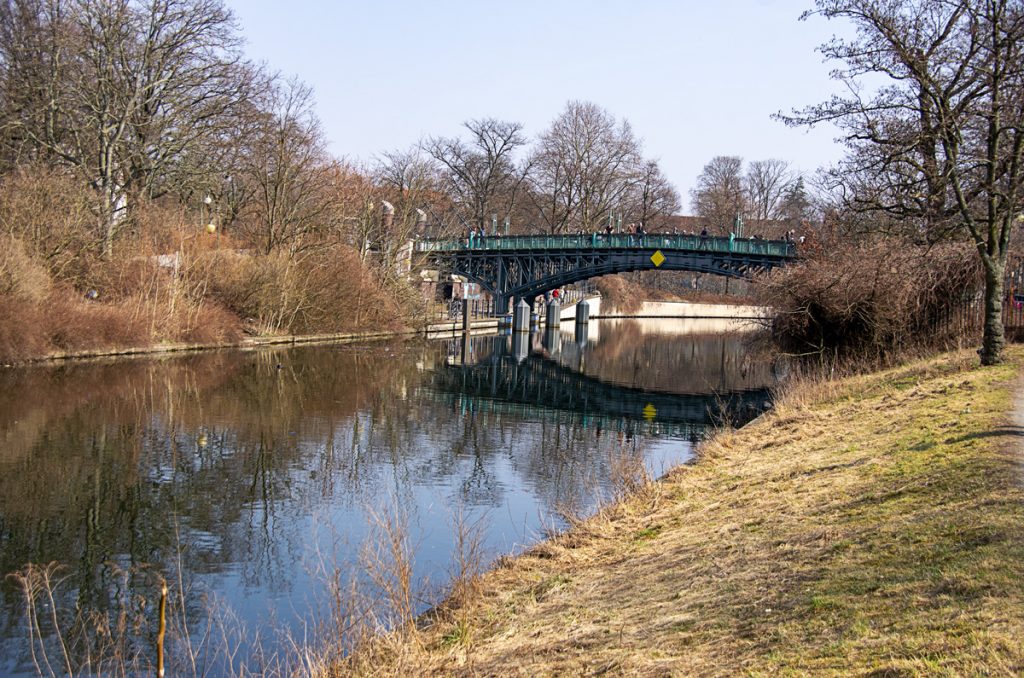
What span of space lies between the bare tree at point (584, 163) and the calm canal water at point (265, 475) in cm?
4692

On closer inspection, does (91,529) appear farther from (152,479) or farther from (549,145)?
(549,145)

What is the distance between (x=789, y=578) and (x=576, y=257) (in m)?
53.4

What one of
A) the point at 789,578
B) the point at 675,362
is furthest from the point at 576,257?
the point at 789,578

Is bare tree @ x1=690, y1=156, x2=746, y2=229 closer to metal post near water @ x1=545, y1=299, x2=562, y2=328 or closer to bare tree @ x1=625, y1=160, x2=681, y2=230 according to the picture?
bare tree @ x1=625, y1=160, x2=681, y2=230

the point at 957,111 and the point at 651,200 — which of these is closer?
the point at 957,111

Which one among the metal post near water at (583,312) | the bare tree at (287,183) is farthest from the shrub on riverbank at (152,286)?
the metal post near water at (583,312)

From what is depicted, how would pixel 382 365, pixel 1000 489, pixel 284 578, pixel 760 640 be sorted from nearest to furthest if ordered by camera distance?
1. pixel 760 640
2. pixel 1000 489
3. pixel 284 578
4. pixel 382 365

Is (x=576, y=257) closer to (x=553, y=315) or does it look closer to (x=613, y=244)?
(x=613, y=244)

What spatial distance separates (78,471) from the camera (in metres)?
14.9

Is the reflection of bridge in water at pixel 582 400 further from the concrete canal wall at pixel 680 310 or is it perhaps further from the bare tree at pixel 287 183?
the concrete canal wall at pixel 680 310

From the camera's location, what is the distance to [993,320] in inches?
748

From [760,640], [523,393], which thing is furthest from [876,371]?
[760,640]

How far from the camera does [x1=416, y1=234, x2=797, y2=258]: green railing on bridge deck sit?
51.5 m

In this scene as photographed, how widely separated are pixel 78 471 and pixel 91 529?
341 cm
